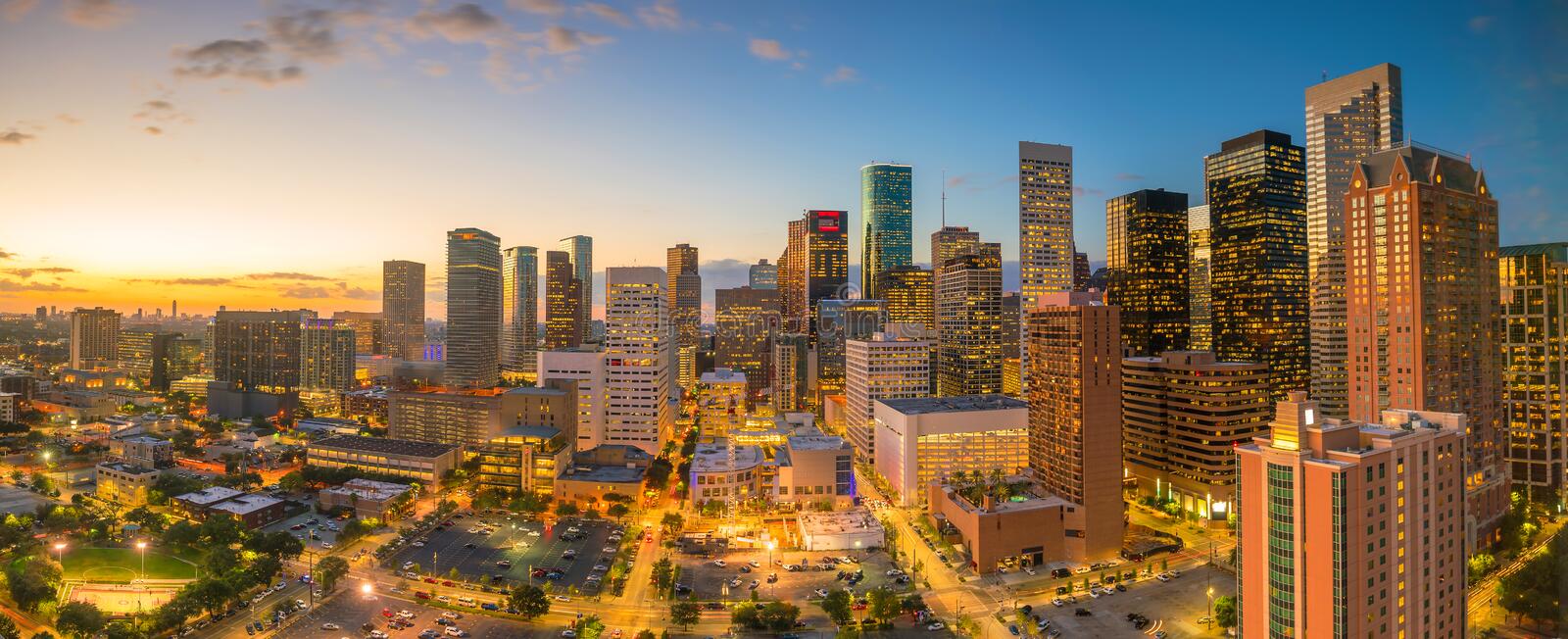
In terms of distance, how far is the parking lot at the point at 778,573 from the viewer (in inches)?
1373

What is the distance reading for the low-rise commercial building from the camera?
50156 mm

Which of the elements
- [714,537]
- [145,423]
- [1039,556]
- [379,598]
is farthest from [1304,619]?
[145,423]

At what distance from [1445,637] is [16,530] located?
63818 mm

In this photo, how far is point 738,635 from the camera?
30438 mm

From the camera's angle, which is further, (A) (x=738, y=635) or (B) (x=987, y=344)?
(B) (x=987, y=344)

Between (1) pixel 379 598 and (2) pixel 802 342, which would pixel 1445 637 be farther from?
(2) pixel 802 342

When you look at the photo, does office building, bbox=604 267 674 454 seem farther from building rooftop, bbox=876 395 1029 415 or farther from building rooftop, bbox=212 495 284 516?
building rooftop, bbox=212 495 284 516

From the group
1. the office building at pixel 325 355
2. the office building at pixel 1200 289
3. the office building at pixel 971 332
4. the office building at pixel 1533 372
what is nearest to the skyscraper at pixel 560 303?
the office building at pixel 325 355

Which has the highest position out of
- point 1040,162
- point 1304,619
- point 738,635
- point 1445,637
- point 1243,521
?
point 1040,162

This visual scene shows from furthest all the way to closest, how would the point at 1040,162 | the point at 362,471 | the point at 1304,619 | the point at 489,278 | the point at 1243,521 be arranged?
1. the point at 489,278
2. the point at 1040,162
3. the point at 362,471
4. the point at 1243,521
5. the point at 1304,619

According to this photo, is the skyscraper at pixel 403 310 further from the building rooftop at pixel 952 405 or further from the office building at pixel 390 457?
the building rooftop at pixel 952 405

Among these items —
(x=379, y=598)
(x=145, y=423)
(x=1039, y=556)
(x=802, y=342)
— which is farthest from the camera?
(x=802, y=342)

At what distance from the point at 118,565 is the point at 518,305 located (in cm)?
11387

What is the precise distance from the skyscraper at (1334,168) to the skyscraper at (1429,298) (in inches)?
908
